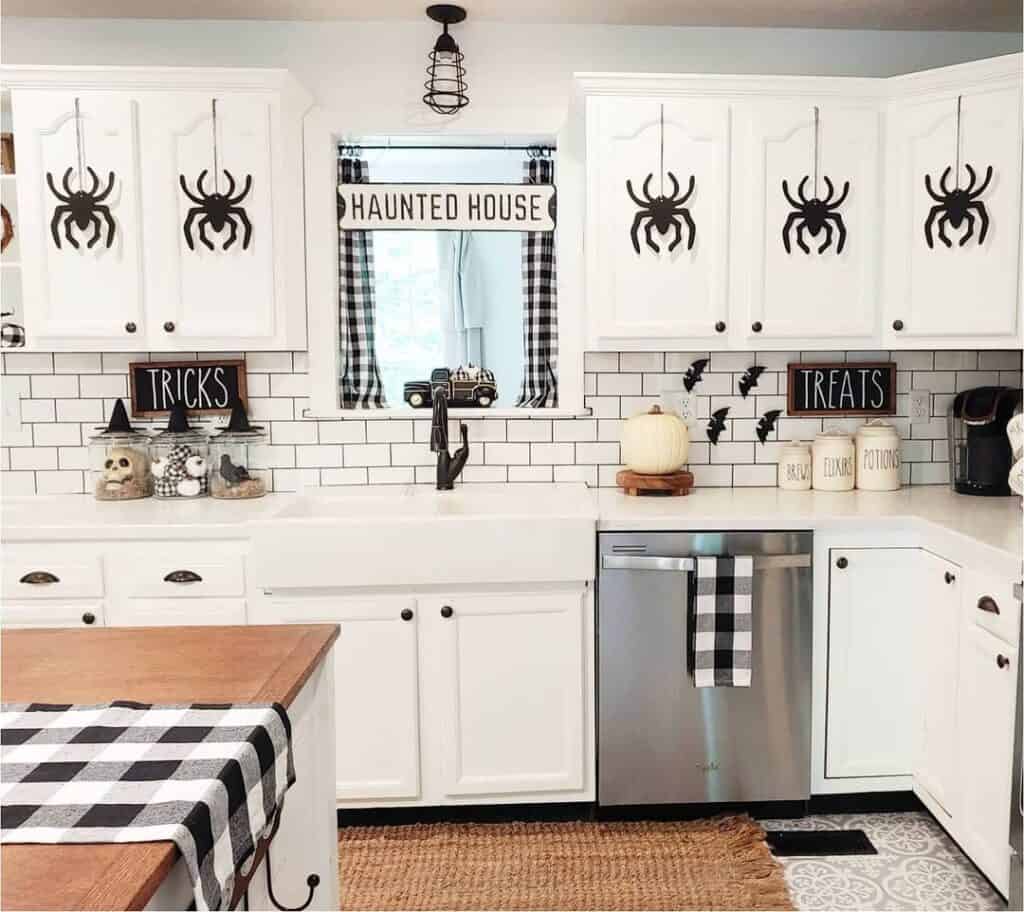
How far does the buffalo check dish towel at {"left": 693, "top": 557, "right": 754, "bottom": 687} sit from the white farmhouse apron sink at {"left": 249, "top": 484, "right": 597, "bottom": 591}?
1.12 feet

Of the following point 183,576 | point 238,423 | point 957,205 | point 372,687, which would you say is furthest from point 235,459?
point 957,205

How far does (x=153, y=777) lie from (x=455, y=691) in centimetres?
176

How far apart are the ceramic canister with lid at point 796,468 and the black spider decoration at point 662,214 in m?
0.85

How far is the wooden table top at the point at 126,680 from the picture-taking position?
2.96ft

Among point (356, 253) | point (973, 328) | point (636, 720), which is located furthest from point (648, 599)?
point (356, 253)

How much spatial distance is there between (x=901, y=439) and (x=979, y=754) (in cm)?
132

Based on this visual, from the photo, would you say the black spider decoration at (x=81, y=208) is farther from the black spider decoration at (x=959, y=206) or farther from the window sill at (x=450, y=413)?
the black spider decoration at (x=959, y=206)

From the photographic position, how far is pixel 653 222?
3043mm

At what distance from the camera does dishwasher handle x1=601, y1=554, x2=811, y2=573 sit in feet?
9.13

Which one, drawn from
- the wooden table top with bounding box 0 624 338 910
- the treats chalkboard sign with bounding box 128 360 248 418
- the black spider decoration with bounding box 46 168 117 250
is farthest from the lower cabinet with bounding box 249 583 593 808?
the black spider decoration with bounding box 46 168 117 250

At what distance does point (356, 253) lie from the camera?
3.40 m

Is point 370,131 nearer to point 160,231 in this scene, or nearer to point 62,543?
point 160,231

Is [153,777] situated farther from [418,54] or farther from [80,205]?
[418,54]

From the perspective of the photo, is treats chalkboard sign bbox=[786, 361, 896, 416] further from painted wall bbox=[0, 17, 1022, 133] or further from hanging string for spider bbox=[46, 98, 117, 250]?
hanging string for spider bbox=[46, 98, 117, 250]
